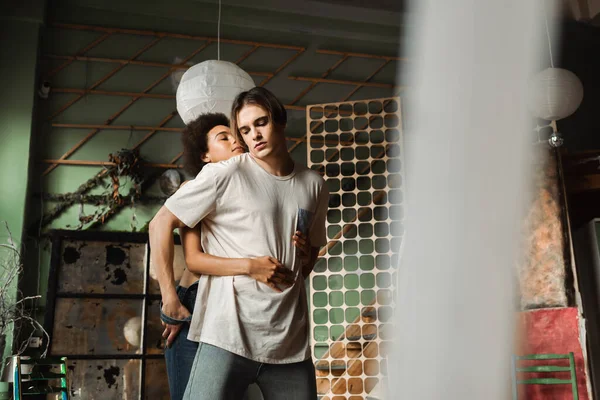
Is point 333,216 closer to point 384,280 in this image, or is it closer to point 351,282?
point 351,282

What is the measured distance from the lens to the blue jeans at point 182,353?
148cm

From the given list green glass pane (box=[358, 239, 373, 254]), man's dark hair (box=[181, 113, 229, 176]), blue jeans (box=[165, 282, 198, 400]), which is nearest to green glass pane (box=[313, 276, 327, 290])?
green glass pane (box=[358, 239, 373, 254])

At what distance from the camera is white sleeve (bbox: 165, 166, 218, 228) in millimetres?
1301

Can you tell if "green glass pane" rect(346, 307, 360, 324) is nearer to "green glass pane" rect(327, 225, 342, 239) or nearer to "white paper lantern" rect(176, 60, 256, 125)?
"green glass pane" rect(327, 225, 342, 239)

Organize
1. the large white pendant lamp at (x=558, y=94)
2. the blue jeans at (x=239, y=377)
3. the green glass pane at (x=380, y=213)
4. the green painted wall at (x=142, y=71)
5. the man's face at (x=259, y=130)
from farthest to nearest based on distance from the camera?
the green glass pane at (x=380, y=213)
the green painted wall at (x=142, y=71)
the large white pendant lamp at (x=558, y=94)
the man's face at (x=259, y=130)
the blue jeans at (x=239, y=377)

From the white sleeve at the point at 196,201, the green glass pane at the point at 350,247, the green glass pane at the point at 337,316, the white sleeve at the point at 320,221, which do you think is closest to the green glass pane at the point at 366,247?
the green glass pane at the point at 350,247

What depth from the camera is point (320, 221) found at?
1464 mm

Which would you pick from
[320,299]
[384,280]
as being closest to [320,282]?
[320,299]

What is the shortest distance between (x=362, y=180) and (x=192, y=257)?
3913mm

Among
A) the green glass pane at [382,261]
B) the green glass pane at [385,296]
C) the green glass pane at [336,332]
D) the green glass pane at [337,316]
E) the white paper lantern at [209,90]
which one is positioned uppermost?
the white paper lantern at [209,90]

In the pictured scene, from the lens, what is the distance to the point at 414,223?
549mm

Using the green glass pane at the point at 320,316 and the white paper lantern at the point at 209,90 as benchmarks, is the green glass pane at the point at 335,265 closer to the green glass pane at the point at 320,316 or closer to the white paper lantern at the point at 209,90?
the green glass pane at the point at 320,316

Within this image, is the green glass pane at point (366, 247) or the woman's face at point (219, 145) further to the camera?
the green glass pane at point (366, 247)

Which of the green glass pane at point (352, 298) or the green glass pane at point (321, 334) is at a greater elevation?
the green glass pane at point (352, 298)
